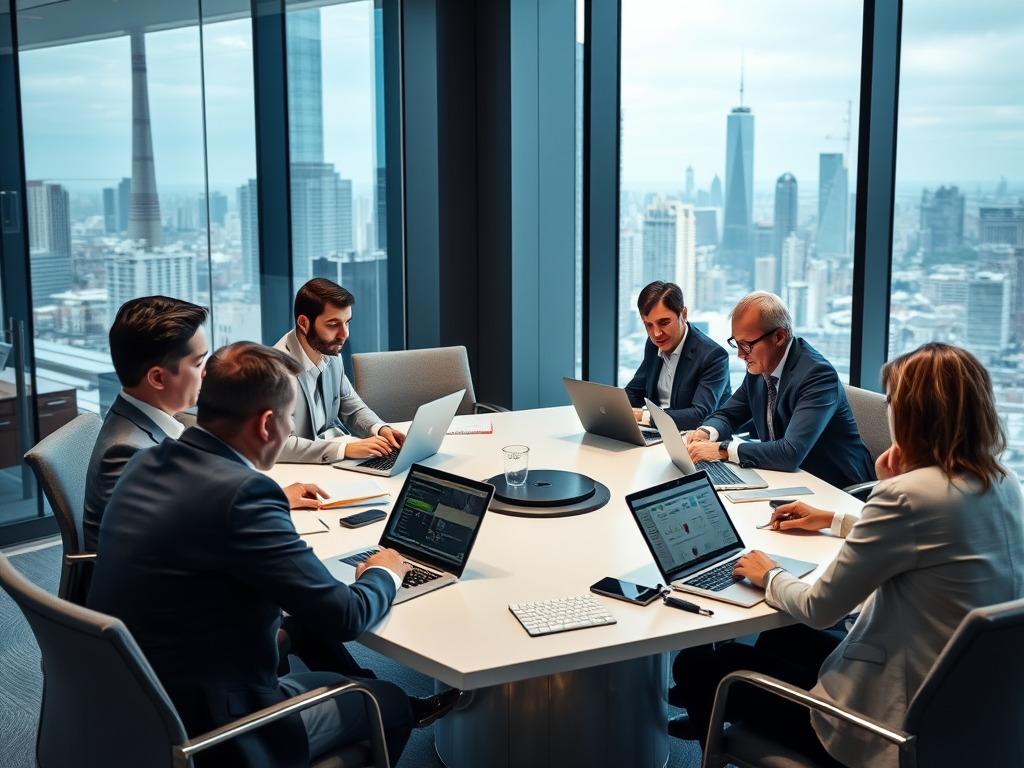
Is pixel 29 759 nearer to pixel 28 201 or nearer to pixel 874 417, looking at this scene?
pixel 28 201

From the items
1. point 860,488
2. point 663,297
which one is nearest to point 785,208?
point 663,297

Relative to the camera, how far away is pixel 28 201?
15.4 feet

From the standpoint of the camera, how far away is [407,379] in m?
4.79

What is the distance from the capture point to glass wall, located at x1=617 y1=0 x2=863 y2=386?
15.3ft

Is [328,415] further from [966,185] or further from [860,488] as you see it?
[966,185]

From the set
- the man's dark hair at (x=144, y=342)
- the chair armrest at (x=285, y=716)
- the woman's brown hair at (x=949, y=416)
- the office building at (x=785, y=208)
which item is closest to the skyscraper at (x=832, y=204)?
the office building at (x=785, y=208)

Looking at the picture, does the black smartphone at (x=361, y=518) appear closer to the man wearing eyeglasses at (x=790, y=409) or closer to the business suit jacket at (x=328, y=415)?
the business suit jacket at (x=328, y=415)

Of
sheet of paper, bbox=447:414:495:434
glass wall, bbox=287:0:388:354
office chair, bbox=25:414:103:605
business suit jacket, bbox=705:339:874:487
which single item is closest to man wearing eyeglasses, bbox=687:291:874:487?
business suit jacket, bbox=705:339:874:487

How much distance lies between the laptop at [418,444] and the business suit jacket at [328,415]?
9 centimetres

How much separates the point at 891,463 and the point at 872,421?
1547mm

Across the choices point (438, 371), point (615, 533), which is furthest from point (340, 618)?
point (438, 371)

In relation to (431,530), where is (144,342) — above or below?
above

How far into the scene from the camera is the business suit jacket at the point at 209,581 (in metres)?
2.03

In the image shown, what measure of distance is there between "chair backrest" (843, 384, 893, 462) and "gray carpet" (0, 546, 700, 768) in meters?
1.33
